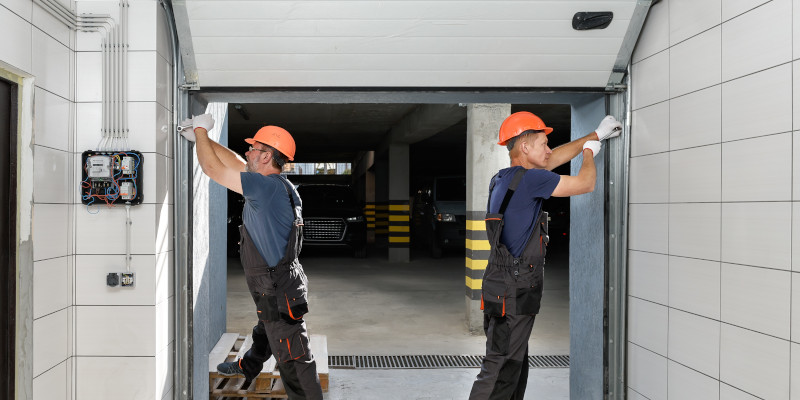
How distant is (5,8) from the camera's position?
1930 millimetres

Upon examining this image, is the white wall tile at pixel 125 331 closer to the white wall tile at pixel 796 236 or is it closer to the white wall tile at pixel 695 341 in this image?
the white wall tile at pixel 695 341

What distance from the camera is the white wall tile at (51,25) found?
2.13m

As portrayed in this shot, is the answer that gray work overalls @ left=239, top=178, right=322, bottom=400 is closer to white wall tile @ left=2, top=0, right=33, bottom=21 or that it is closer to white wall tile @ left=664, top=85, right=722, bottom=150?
white wall tile @ left=2, top=0, right=33, bottom=21

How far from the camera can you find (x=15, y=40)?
1990mm

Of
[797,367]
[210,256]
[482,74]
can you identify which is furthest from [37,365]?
[797,367]

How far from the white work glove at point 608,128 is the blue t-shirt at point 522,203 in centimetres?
46

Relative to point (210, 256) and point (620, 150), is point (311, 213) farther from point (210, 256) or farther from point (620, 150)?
point (620, 150)

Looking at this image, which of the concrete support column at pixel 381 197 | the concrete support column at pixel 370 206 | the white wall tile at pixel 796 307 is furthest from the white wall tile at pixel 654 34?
the concrete support column at pixel 370 206

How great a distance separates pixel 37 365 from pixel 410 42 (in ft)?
7.02

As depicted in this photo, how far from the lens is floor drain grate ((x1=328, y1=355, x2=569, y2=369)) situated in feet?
14.1

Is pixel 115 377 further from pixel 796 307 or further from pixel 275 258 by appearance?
pixel 796 307

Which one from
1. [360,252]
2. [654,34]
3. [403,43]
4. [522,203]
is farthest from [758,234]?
[360,252]

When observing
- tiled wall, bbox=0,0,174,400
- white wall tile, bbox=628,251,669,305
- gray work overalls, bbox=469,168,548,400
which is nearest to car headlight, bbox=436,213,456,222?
white wall tile, bbox=628,251,669,305

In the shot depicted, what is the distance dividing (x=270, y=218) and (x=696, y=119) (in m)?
1.98
